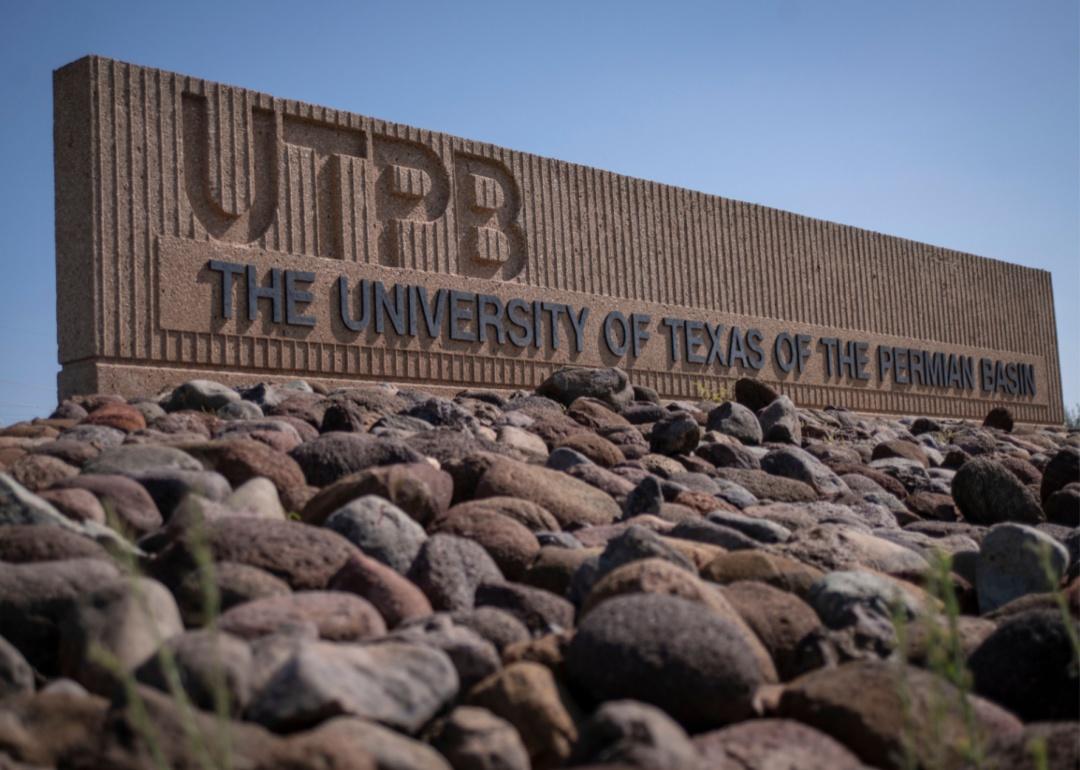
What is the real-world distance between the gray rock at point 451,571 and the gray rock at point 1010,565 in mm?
1832

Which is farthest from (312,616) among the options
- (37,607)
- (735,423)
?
(735,423)

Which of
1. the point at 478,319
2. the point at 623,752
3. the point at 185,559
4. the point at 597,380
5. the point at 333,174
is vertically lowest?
the point at 623,752

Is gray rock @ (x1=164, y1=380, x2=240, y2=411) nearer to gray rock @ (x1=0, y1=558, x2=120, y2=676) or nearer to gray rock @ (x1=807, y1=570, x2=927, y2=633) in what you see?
gray rock @ (x1=0, y1=558, x2=120, y2=676)

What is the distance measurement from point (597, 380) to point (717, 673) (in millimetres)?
5231

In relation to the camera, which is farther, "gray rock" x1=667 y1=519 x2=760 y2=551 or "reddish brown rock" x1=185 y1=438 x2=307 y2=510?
"reddish brown rock" x1=185 y1=438 x2=307 y2=510

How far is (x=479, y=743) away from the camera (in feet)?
6.58

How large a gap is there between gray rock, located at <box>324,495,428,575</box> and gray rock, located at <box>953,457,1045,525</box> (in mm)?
3378

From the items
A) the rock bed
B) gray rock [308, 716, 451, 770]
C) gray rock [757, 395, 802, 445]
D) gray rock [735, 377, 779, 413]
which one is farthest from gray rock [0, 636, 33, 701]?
gray rock [735, 377, 779, 413]

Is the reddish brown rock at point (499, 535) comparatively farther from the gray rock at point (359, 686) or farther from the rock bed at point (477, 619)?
the gray rock at point (359, 686)

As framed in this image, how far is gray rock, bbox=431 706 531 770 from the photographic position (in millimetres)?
1988

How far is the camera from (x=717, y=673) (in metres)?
2.30

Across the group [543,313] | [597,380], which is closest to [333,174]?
[543,313]

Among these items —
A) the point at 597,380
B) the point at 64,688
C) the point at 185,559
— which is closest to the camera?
the point at 64,688

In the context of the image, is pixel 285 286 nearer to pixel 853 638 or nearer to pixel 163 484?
pixel 163 484
